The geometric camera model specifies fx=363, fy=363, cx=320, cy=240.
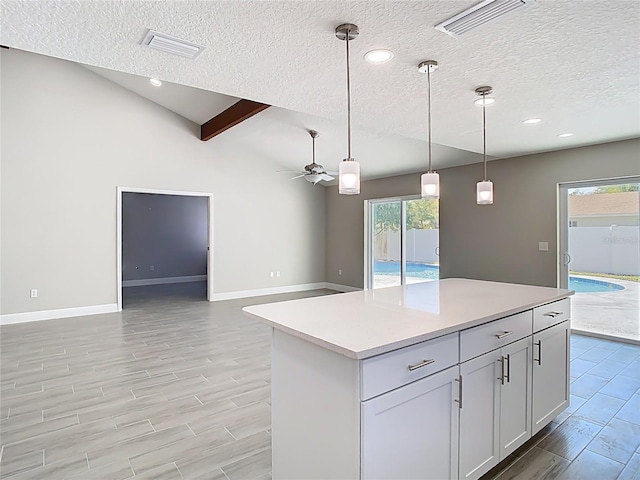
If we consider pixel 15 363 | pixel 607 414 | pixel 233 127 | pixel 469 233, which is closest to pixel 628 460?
pixel 607 414

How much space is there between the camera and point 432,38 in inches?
82.9

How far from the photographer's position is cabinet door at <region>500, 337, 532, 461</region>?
201cm

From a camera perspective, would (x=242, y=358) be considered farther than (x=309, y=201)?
No

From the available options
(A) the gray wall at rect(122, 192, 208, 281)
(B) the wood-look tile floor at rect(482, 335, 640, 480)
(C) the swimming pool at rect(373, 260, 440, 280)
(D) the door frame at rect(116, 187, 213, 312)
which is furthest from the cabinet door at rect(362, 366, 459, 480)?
(A) the gray wall at rect(122, 192, 208, 281)

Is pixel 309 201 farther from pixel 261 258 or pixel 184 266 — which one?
pixel 184 266

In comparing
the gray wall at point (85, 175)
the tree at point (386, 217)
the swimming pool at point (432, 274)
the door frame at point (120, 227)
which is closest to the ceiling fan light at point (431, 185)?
the swimming pool at point (432, 274)

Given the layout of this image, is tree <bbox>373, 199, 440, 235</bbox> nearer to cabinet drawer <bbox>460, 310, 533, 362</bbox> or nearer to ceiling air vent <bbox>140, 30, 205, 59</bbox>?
cabinet drawer <bbox>460, 310, 533, 362</bbox>

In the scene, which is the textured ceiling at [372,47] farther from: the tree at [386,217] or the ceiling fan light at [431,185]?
the tree at [386,217]

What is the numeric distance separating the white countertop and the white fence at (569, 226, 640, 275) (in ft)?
8.99

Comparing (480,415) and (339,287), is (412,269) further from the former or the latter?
(480,415)

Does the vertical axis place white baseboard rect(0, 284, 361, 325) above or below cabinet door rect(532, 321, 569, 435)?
below

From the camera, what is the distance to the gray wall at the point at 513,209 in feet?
15.3

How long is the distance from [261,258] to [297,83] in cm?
533

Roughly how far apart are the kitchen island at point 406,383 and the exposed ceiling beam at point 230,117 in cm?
360
